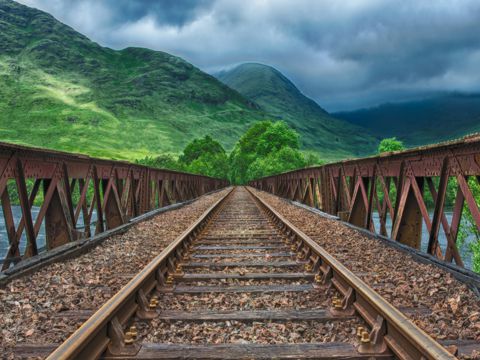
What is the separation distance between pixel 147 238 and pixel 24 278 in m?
3.83

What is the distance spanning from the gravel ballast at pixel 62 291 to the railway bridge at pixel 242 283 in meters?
0.02

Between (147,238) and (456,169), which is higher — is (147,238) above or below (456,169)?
below

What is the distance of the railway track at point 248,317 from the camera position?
3203 mm

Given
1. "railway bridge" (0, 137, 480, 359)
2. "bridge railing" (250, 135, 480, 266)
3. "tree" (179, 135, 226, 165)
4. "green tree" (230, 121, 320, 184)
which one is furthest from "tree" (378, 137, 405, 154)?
"railway bridge" (0, 137, 480, 359)

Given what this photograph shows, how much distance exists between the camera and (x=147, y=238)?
9211 millimetres

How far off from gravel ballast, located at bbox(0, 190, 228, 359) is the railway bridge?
0.07 feet

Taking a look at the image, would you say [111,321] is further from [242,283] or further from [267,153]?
[267,153]

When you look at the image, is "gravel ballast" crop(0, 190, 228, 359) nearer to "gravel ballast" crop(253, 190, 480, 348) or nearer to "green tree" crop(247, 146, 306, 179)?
"gravel ballast" crop(253, 190, 480, 348)

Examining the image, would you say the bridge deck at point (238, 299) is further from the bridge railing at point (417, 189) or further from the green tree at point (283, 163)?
the green tree at point (283, 163)

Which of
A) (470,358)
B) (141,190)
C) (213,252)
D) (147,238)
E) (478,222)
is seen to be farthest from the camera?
(141,190)

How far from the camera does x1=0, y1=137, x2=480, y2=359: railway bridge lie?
3.35 m

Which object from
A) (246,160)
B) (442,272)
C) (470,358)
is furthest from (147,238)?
(246,160)

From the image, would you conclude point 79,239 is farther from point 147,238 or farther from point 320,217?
point 320,217

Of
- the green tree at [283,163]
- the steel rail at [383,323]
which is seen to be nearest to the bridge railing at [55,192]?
the steel rail at [383,323]
